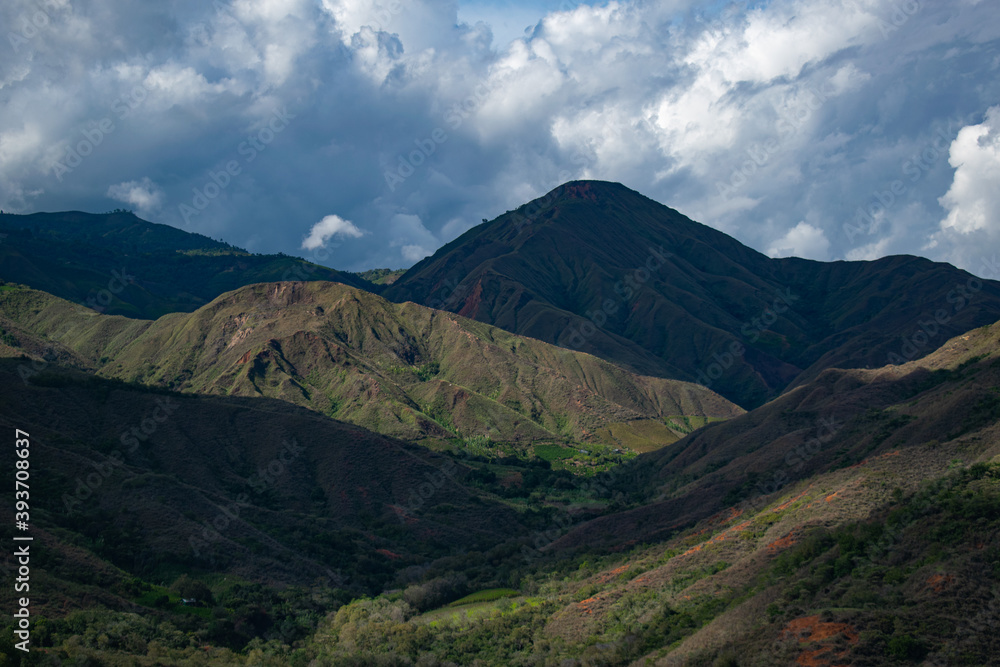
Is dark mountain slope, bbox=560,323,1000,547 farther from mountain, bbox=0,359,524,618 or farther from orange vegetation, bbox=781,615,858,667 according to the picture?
mountain, bbox=0,359,524,618

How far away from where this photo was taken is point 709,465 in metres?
98.8

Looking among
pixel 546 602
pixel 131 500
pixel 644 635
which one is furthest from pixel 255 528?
pixel 644 635

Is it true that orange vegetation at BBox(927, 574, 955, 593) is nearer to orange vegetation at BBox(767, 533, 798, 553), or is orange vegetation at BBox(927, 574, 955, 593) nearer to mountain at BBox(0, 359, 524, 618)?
orange vegetation at BBox(767, 533, 798, 553)

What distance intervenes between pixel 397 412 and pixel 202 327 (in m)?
70.9

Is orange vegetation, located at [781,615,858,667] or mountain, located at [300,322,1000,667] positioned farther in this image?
mountain, located at [300,322,1000,667]

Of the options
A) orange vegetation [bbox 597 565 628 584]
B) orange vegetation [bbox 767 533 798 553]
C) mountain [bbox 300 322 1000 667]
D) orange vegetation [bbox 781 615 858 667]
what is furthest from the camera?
orange vegetation [bbox 597 565 628 584]

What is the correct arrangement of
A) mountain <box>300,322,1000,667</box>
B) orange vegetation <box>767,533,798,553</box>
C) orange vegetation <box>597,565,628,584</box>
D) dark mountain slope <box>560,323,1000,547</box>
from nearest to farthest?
1. mountain <box>300,322,1000,667</box>
2. orange vegetation <box>767,533,798,553</box>
3. orange vegetation <box>597,565,628,584</box>
4. dark mountain slope <box>560,323,1000,547</box>

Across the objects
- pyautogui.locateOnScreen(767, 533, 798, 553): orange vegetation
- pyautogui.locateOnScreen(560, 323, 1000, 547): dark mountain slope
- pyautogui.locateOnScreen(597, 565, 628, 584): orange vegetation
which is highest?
pyautogui.locateOnScreen(560, 323, 1000, 547): dark mountain slope

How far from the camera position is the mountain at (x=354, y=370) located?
496ft

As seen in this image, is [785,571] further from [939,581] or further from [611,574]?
[611,574]

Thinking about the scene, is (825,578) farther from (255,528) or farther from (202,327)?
(202,327)

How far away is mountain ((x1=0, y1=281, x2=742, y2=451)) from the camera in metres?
151

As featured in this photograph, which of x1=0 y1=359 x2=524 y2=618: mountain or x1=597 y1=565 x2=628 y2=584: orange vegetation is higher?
x1=0 y1=359 x2=524 y2=618: mountain

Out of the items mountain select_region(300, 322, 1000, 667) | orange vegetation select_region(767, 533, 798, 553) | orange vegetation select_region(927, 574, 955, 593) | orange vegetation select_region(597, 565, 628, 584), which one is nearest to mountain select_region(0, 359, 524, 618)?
mountain select_region(300, 322, 1000, 667)
